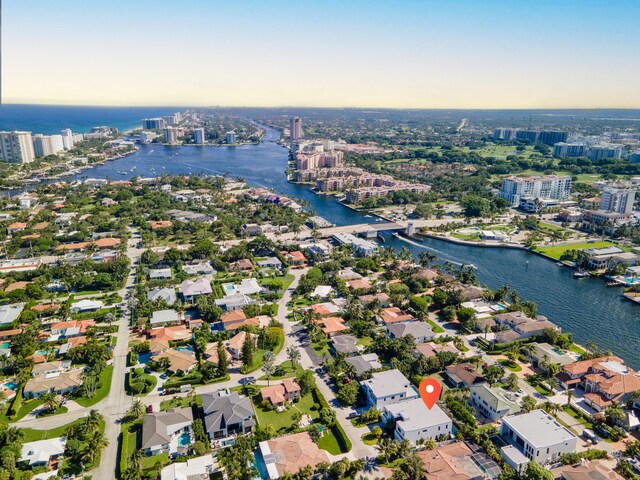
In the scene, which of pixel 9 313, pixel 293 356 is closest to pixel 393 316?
pixel 293 356

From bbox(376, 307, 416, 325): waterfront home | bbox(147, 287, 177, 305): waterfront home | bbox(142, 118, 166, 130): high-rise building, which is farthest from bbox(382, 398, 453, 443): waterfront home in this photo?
bbox(142, 118, 166, 130): high-rise building

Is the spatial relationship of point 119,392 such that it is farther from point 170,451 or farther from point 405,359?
point 405,359

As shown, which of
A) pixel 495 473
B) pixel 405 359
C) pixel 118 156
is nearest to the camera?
pixel 495 473

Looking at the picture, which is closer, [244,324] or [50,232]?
[244,324]

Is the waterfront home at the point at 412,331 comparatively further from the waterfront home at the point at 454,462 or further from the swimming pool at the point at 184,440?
the swimming pool at the point at 184,440

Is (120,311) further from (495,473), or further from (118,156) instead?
(118,156)

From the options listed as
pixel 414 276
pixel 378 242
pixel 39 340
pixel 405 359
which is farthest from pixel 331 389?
pixel 378 242

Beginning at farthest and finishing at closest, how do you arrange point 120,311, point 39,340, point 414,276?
point 414,276, point 120,311, point 39,340
